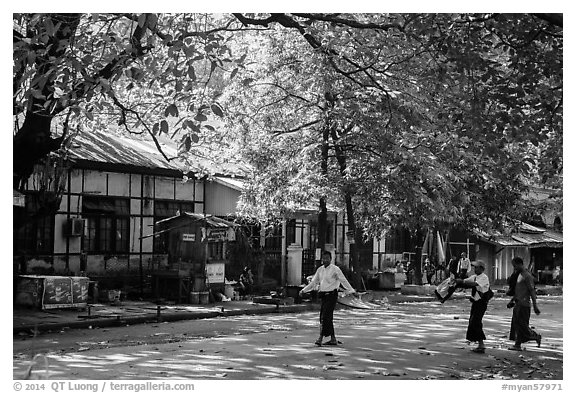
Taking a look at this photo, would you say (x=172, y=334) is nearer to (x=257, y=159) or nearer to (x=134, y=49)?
(x=134, y=49)

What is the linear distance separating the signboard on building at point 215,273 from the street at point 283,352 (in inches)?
170

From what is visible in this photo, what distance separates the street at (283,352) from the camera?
11711 mm

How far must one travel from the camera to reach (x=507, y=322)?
69.7ft

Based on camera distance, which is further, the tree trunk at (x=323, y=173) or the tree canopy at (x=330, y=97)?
the tree trunk at (x=323, y=173)

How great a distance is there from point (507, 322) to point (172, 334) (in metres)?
9.28

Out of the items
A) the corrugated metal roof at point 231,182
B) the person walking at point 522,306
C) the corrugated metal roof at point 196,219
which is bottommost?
the person walking at point 522,306

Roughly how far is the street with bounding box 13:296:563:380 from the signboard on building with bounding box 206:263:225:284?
14.1 ft

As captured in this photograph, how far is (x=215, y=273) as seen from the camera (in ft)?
84.1

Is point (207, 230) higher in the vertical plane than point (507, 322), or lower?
higher

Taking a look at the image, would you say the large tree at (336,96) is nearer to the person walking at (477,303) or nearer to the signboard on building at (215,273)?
the person walking at (477,303)

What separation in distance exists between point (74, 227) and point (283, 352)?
39.9 feet

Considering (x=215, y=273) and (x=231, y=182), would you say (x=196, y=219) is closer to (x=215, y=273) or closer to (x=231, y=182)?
(x=215, y=273)

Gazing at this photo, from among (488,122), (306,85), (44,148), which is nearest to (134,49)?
(44,148)

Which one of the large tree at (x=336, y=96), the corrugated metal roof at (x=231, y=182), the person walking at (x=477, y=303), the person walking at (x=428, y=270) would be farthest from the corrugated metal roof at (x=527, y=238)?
the person walking at (x=477, y=303)
